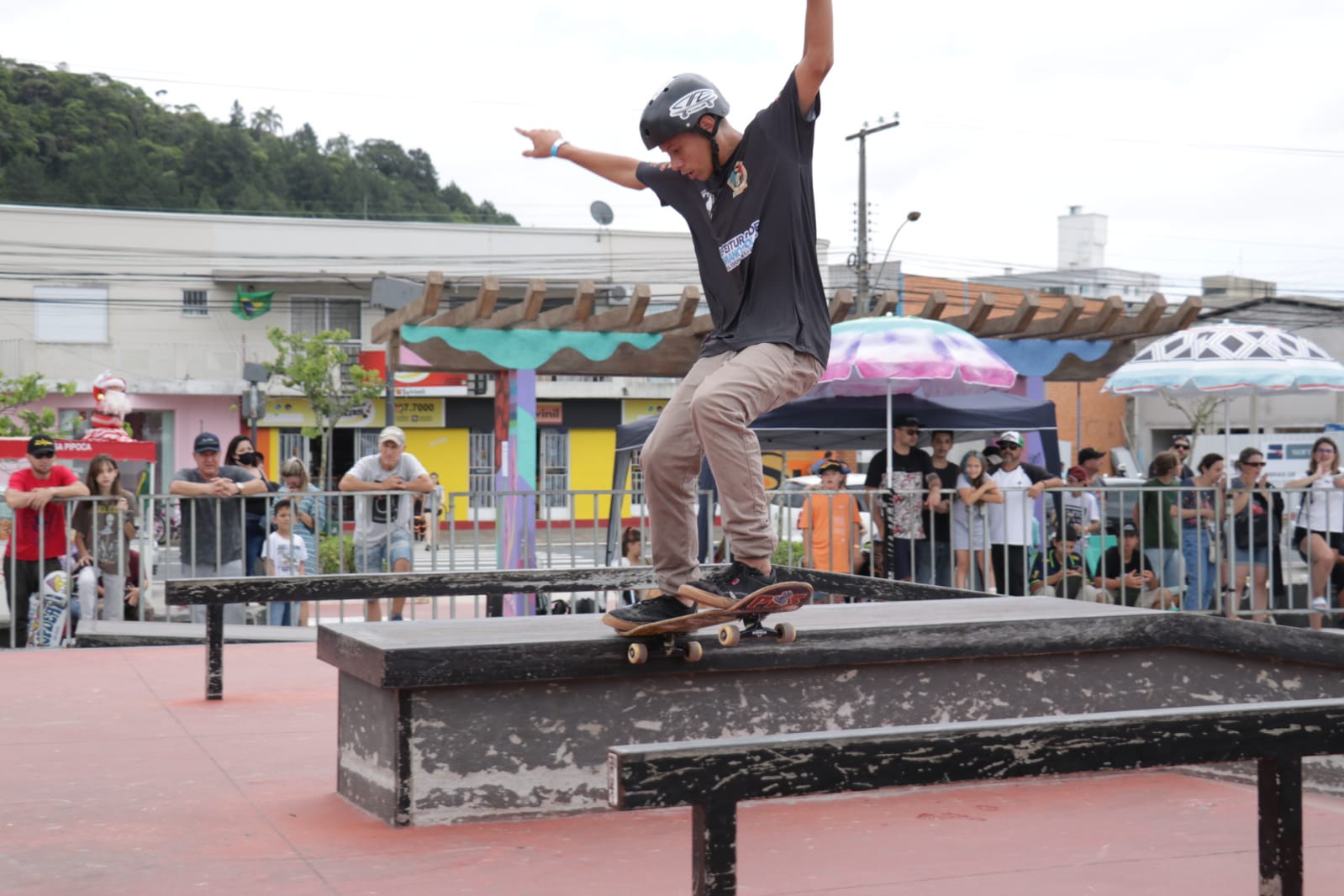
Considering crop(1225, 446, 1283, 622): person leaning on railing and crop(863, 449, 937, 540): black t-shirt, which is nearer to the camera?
crop(1225, 446, 1283, 622): person leaning on railing

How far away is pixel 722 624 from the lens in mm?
4305

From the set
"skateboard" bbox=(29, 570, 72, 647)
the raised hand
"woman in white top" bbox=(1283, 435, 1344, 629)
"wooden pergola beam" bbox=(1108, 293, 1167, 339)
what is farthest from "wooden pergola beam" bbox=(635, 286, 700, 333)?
the raised hand

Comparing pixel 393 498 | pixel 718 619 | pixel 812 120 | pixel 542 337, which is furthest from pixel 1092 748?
pixel 542 337

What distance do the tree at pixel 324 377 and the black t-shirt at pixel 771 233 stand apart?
3273 cm

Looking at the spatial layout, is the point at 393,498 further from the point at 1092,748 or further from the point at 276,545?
the point at 1092,748

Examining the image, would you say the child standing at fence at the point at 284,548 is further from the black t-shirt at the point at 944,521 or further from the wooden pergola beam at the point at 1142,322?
the wooden pergola beam at the point at 1142,322

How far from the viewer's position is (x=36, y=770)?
488cm

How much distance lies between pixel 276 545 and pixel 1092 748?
8.40 m

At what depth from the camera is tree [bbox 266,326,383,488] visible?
117 ft

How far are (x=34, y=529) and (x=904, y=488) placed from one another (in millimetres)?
6746

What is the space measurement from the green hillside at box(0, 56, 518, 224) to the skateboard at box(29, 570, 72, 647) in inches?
1857

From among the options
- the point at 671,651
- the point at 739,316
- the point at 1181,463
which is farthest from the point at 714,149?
the point at 1181,463

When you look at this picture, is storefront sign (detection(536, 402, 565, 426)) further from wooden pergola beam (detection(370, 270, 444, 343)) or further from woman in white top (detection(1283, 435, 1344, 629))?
woman in white top (detection(1283, 435, 1344, 629))

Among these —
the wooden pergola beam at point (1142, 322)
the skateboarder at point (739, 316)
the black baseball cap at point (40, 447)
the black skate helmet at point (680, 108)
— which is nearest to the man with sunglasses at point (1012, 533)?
the skateboarder at point (739, 316)
